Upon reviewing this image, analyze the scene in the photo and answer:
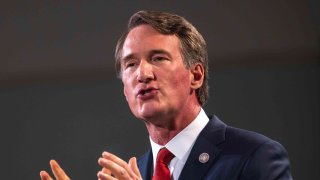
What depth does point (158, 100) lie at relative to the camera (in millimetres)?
2123

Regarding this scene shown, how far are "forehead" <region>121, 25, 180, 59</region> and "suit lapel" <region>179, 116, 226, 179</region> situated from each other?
33 cm

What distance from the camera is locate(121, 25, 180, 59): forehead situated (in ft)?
7.20

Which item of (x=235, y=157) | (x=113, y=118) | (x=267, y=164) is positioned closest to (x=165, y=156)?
(x=235, y=157)

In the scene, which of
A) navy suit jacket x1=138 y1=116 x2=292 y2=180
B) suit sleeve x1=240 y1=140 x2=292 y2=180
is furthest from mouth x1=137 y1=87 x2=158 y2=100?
suit sleeve x1=240 y1=140 x2=292 y2=180

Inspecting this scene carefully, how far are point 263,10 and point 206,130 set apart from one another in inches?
64.5

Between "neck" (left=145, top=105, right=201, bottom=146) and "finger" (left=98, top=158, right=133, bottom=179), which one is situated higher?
"neck" (left=145, top=105, right=201, bottom=146)

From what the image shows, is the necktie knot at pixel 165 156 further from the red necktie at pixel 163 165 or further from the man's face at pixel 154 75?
the man's face at pixel 154 75

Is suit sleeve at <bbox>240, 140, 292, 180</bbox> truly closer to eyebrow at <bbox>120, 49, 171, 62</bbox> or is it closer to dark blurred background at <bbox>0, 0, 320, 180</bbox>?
eyebrow at <bbox>120, 49, 171, 62</bbox>

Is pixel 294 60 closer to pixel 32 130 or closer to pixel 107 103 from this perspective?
pixel 107 103

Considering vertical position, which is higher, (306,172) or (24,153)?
(24,153)

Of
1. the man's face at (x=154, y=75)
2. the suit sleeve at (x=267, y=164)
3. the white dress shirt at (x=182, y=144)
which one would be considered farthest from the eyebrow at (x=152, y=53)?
the suit sleeve at (x=267, y=164)

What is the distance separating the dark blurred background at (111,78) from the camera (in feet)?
11.7

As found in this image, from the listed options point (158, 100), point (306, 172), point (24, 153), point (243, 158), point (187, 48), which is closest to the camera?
point (243, 158)

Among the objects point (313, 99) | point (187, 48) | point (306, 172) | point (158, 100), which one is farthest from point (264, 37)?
point (158, 100)
